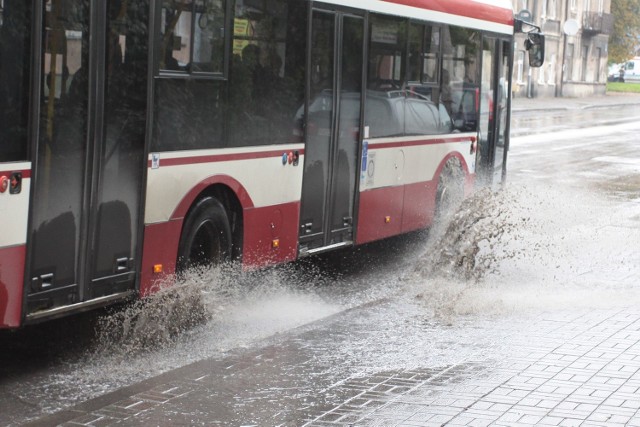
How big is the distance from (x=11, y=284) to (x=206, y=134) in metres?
2.30

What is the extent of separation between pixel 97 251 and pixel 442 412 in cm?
240

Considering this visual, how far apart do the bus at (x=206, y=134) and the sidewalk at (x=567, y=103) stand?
42.1 m

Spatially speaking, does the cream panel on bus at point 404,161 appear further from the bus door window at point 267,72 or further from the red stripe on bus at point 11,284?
the red stripe on bus at point 11,284

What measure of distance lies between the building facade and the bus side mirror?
158 feet

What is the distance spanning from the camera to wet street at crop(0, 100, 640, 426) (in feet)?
22.7

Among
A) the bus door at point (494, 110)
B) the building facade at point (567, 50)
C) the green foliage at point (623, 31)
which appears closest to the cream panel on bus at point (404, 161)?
the bus door at point (494, 110)

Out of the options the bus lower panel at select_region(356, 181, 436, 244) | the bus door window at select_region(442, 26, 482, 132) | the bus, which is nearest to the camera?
the bus

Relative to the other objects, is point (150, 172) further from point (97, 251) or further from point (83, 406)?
point (83, 406)

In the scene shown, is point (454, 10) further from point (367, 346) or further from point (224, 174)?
point (367, 346)

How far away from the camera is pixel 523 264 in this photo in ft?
42.9

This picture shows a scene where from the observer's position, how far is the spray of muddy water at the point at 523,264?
10.7 metres

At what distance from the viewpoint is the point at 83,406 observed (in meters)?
6.95

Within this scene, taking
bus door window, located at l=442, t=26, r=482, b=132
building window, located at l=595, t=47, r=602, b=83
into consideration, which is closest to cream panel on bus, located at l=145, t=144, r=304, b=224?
bus door window, located at l=442, t=26, r=482, b=132

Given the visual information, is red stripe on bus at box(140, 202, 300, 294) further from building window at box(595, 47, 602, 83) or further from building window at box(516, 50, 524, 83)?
building window at box(595, 47, 602, 83)
